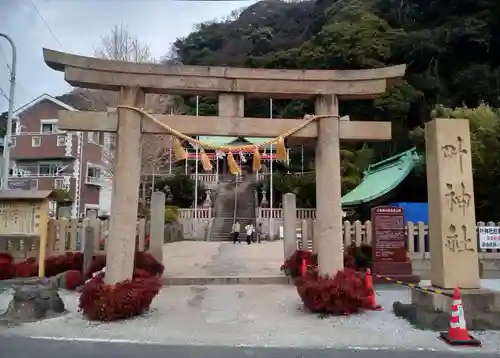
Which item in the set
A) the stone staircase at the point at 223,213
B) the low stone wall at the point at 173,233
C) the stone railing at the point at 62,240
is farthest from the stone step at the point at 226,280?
the stone staircase at the point at 223,213

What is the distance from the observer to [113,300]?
26.2ft

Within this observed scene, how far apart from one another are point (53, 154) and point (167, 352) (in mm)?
33093

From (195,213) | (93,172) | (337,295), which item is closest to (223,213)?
(195,213)

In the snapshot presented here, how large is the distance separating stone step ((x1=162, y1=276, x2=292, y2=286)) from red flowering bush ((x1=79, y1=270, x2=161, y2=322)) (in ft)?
12.5

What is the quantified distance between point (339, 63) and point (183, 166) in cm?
1721

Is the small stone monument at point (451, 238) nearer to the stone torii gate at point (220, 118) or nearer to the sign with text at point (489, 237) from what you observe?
the stone torii gate at point (220, 118)

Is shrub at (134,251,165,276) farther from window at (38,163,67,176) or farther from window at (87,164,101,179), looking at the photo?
window at (87,164,101,179)

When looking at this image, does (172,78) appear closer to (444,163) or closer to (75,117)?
(75,117)

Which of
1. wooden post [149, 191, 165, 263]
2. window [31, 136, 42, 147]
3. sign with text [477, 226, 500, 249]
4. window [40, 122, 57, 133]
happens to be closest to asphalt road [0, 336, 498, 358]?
wooden post [149, 191, 165, 263]

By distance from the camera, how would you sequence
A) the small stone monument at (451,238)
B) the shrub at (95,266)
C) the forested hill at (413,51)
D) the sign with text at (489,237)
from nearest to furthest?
the small stone monument at (451,238) < the shrub at (95,266) < the sign with text at (489,237) < the forested hill at (413,51)

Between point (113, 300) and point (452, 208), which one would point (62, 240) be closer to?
point (113, 300)

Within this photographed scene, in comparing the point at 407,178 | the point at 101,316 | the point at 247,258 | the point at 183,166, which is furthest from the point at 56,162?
the point at 101,316

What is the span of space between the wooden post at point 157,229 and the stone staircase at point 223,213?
15.8 meters

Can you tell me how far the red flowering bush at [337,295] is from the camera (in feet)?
27.7
